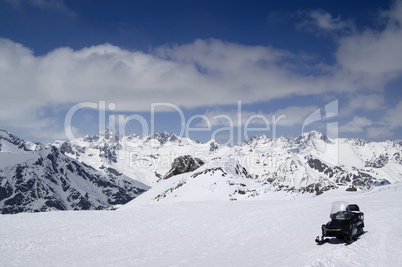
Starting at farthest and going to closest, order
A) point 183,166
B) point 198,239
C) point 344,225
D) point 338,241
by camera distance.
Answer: point 183,166
point 198,239
point 338,241
point 344,225

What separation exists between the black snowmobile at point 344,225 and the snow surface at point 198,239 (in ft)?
1.40

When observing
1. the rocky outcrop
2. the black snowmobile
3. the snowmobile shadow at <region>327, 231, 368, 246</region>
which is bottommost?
the rocky outcrop

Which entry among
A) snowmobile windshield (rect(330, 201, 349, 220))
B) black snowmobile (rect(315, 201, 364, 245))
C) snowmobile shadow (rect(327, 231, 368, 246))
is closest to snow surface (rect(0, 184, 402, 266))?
snowmobile shadow (rect(327, 231, 368, 246))

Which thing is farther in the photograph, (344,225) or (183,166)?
(183,166)

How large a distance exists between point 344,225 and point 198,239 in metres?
7.86

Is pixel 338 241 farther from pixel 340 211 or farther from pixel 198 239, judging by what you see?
pixel 198 239

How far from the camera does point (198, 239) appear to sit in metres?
17.9

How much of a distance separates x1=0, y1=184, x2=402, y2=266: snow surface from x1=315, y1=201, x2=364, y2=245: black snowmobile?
0.43 m

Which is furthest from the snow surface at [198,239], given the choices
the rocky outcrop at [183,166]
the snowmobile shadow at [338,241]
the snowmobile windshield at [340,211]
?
the rocky outcrop at [183,166]

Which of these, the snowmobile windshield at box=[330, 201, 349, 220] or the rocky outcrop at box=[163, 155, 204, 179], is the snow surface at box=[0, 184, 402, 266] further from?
the rocky outcrop at box=[163, 155, 204, 179]

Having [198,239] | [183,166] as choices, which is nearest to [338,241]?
[198,239]

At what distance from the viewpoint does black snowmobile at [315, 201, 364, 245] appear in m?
14.1

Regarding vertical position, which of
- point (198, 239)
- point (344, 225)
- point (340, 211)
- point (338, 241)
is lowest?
point (198, 239)

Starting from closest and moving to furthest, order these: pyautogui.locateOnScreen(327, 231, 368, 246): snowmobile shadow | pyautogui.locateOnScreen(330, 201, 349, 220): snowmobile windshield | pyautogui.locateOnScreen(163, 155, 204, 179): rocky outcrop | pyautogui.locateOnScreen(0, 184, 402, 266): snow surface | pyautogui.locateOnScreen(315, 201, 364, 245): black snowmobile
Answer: pyautogui.locateOnScreen(0, 184, 402, 266): snow surface → pyautogui.locateOnScreen(315, 201, 364, 245): black snowmobile → pyautogui.locateOnScreen(327, 231, 368, 246): snowmobile shadow → pyautogui.locateOnScreen(330, 201, 349, 220): snowmobile windshield → pyautogui.locateOnScreen(163, 155, 204, 179): rocky outcrop
